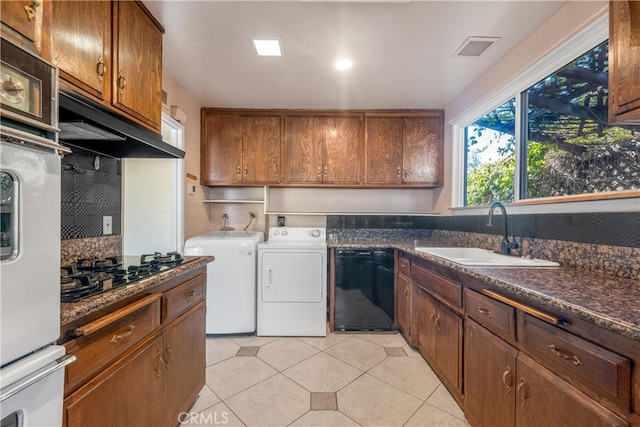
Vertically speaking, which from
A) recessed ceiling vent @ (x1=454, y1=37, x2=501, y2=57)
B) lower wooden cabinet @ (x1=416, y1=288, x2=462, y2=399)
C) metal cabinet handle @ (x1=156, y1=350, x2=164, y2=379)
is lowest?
lower wooden cabinet @ (x1=416, y1=288, x2=462, y2=399)

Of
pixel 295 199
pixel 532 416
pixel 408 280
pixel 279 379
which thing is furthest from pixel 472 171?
pixel 279 379

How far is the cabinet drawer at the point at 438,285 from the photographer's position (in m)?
1.55

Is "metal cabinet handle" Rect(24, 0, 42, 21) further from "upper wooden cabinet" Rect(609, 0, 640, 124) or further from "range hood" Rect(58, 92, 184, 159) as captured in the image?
"upper wooden cabinet" Rect(609, 0, 640, 124)

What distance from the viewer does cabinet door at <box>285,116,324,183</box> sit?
9.82 feet

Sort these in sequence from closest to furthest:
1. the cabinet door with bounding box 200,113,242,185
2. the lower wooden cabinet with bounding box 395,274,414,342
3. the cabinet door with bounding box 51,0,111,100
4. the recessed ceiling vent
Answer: the cabinet door with bounding box 51,0,111,100, the recessed ceiling vent, the lower wooden cabinet with bounding box 395,274,414,342, the cabinet door with bounding box 200,113,242,185

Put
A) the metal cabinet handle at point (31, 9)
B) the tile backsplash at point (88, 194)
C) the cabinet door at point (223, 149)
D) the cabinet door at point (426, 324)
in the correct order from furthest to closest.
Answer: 1. the cabinet door at point (223, 149)
2. the cabinet door at point (426, 324)
3. the tile backsplash at point (88, 194)
4. the metal cabinet handle at point (31, 9)

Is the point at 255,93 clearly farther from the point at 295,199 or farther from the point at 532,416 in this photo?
the point at 532,416

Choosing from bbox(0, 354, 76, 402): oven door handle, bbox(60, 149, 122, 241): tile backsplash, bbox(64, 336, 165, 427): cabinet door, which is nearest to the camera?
bbox(0, 354, 76, 402): oven door handle

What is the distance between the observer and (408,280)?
2336mm

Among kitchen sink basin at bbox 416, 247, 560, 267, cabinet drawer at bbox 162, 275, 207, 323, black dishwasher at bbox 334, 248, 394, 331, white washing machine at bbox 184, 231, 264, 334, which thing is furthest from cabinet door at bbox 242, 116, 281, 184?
kitchen sink basin at bbox 416, 247, 560, 267

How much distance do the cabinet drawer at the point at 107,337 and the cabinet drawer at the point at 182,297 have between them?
85 millimetres

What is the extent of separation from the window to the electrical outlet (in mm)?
2726

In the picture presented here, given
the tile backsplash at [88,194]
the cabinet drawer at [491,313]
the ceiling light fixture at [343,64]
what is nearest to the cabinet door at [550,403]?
the cabinet drawer at [491,313]

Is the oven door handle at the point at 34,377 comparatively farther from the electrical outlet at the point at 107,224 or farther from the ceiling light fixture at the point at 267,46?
the ceiling light fixture at the point at 267,46
